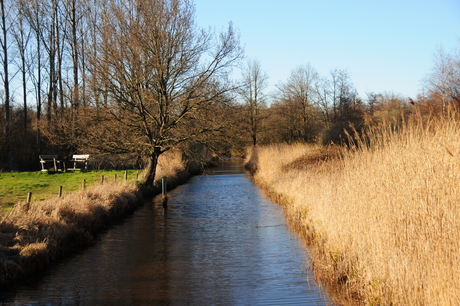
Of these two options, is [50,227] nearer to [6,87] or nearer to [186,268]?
[186,268]

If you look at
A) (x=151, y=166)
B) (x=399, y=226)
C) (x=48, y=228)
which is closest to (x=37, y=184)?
(x=151, y=166)

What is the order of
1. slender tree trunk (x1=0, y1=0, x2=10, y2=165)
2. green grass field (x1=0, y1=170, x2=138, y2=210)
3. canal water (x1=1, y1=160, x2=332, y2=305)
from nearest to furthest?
1. canal water (x1=1, y1=160, x2=332, y2=305)
2. green grass field (x1=0, y1=170, x2=138, y2=210)
3. slender tree trunk (x1=0, y1=0, x2=10, y2=165)

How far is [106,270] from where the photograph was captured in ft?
31.6

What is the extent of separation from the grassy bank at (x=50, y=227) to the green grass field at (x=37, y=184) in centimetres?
204

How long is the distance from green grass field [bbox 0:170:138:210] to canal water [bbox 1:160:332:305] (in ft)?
12.4

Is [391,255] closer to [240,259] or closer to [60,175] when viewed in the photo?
[240,259]

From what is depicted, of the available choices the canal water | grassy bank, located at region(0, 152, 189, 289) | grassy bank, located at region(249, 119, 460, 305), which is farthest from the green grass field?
grassy bank, located at region(249, 119, 460, 305)

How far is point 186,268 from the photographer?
974 centimetres

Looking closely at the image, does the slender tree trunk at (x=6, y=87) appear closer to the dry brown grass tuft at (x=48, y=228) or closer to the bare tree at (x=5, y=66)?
the bare tree at (x=5, y=66)

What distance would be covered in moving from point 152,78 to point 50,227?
36.2 ft

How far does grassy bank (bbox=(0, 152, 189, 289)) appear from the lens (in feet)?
28.3

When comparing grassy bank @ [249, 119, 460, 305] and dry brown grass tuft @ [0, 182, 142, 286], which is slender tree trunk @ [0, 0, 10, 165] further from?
grassy bank @ [249, 119, 460, 305]

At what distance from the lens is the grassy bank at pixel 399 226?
219 inches

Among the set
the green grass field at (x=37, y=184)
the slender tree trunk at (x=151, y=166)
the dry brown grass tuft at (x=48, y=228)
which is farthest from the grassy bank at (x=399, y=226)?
the slender tree trunk at (x=151, y=166)
